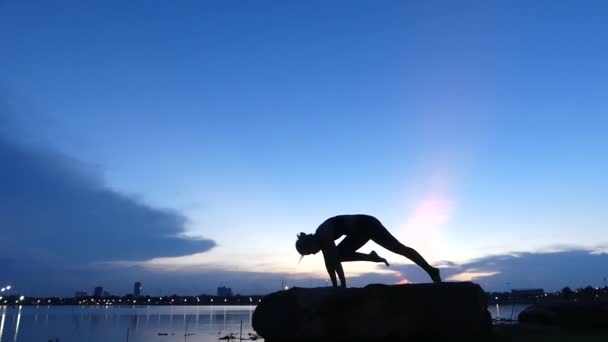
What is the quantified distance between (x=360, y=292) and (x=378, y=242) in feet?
6.80

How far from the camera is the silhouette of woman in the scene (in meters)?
11.5

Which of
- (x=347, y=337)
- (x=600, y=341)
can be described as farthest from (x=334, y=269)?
(x=600, y=341)

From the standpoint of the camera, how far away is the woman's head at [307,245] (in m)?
11.8

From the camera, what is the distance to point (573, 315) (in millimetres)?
13273

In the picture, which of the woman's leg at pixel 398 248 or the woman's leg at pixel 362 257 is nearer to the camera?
the woman's leg at pixel 398 248

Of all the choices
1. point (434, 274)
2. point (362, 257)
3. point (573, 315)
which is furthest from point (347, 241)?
point (573, 315)

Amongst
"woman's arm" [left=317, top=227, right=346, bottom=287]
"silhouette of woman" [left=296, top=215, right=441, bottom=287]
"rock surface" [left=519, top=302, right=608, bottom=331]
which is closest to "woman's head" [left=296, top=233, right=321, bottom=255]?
"silhouette of woman" [left=296, top=215, right=441, bottom=287]

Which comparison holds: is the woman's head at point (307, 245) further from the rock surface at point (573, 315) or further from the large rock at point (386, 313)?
the rock surface at point (573, 315)

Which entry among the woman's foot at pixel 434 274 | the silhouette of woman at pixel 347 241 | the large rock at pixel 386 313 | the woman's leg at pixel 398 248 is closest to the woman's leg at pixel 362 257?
the silhouette of woman at pixel 347 241

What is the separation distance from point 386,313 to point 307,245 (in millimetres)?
2792

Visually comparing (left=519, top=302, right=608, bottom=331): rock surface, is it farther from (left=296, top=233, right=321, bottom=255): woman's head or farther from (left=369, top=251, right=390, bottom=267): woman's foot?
(left=296, top=233, right=321, bottom=255): woman's head

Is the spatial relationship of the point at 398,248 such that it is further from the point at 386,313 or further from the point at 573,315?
the point at 573,315

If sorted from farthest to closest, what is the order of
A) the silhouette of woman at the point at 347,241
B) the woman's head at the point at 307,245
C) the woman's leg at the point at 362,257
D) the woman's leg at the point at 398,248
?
the woman's leg at the point at 362,257 → the woman's head at the point at 307,245 → the woman's leg at the point at 398,248 → the silhouette of woman at the point at 347,241

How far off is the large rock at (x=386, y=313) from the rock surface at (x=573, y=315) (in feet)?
13.5
